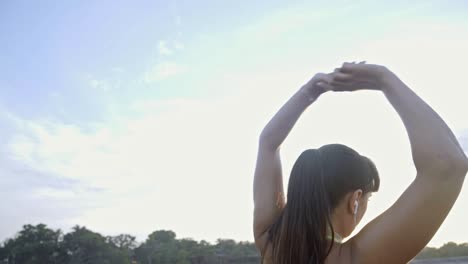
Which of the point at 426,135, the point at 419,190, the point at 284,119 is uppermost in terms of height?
the point at 284,119

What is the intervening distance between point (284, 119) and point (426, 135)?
69 centimetres

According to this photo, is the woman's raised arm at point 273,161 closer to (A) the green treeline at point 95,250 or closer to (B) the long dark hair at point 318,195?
(B) the long dark hair at point 318,195

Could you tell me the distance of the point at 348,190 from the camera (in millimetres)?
1646

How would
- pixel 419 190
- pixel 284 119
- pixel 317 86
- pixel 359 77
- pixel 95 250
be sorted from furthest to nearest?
1. pixel 95 250
2. pixel 284 119
3. pixel 317 86
4. pixel 359 77
5. pixel 419 190

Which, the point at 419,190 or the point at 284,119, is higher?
the point at 284,119

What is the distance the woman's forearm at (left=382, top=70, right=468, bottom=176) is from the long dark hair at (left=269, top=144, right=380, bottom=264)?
27 cm

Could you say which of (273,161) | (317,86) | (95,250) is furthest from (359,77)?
(95,250)

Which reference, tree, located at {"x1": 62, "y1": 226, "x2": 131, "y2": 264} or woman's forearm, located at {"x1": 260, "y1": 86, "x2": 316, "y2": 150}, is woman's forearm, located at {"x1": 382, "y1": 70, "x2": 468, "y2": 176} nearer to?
woman's forearm, located at {"x1": 260, "y1": 86, "x2": 316, "y2": 150}

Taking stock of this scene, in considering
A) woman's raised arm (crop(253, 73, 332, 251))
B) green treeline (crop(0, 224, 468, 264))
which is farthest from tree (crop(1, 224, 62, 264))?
woman's raised arm (crop(253, 73, 332, 251))

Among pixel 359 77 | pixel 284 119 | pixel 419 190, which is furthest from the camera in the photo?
pixel 284 119

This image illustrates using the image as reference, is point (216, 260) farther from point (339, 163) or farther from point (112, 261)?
point (339, 163)

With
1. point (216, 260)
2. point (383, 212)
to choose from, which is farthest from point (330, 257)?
point (216, 260)

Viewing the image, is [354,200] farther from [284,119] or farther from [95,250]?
[95,250]

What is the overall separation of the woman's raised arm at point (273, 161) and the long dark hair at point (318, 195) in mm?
196
